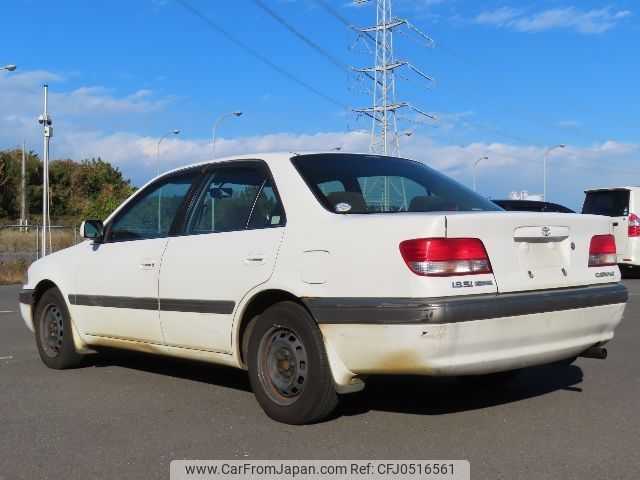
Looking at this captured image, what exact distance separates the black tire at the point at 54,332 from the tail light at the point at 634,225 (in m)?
13.3

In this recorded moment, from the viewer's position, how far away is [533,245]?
4605 mm

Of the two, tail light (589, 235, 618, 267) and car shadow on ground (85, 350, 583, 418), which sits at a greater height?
tail light (589, 235, 618, 267)

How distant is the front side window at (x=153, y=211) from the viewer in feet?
18.7

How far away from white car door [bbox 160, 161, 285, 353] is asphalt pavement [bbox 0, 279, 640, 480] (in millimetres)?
541

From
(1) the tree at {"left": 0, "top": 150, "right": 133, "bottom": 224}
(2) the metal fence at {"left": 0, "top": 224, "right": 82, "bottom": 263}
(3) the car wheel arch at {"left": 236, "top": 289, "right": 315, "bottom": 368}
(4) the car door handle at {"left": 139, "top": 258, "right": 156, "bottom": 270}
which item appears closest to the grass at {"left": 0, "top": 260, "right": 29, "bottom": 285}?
(2) the metal fence at {"left": 0, "top": 224, "right": 82, "bottom": 263}

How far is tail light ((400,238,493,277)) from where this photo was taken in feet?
13.6

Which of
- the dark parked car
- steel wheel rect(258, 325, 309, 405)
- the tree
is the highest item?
the tree

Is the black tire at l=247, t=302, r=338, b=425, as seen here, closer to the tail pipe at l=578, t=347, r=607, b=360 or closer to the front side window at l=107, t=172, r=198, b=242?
the front side window at l=107, t=172, r=198, b=242

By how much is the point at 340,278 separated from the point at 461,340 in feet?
2.37

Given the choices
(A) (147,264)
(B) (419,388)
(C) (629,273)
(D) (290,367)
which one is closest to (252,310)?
(D) (290,367)

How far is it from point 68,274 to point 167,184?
3.91ft

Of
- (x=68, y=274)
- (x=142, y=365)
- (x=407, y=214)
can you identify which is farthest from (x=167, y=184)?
(x=407, y=214)

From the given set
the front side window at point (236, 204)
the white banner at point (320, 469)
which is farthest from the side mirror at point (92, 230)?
the white banner at point (320, 469)

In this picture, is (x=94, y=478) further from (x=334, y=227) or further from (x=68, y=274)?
(x=68, y=274)
